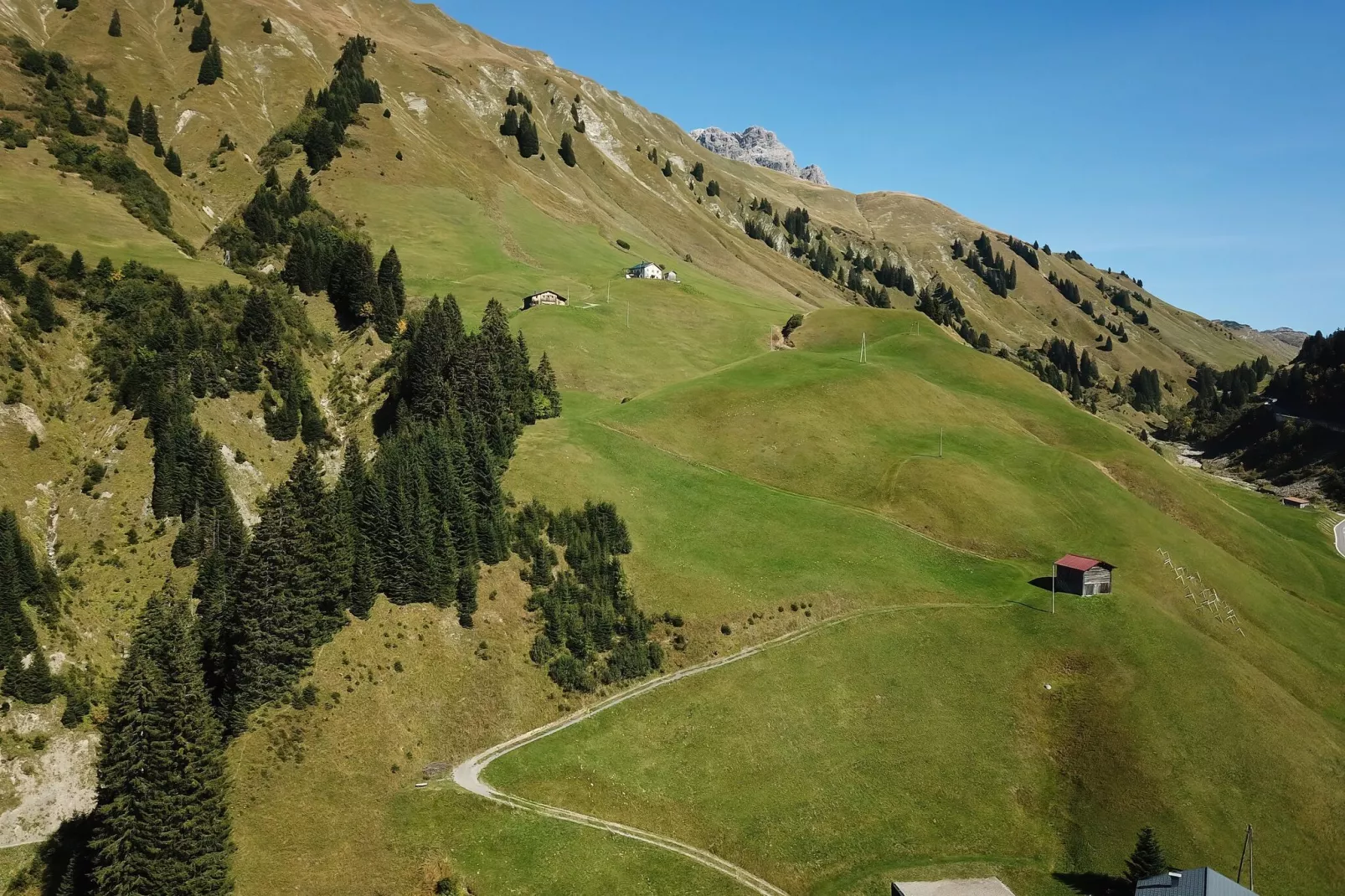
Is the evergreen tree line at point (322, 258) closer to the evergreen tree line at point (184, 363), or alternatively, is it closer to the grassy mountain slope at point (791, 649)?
the grassy mountain slope at point (791, 649)

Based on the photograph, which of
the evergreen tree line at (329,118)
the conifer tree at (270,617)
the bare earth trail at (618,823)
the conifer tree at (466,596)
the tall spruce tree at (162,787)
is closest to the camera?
the tall spruce tree at (162,787)

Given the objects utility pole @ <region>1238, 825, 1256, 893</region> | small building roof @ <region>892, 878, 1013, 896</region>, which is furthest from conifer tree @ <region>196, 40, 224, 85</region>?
utility pole @ <region>1238, 825, 1256, 893</region>

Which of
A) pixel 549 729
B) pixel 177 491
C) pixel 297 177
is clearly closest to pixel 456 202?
pixel 297 177

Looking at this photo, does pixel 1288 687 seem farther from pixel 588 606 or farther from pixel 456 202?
pixel 456 202

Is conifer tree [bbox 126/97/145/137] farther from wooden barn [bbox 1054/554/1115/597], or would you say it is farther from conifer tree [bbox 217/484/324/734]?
wooden barn [bbox 1054/554/1115/597]

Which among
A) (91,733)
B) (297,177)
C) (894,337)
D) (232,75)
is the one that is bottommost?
(91,733)

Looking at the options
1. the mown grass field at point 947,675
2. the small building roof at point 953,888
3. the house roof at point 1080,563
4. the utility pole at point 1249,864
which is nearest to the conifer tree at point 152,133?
the mown grass field at point 947,675
